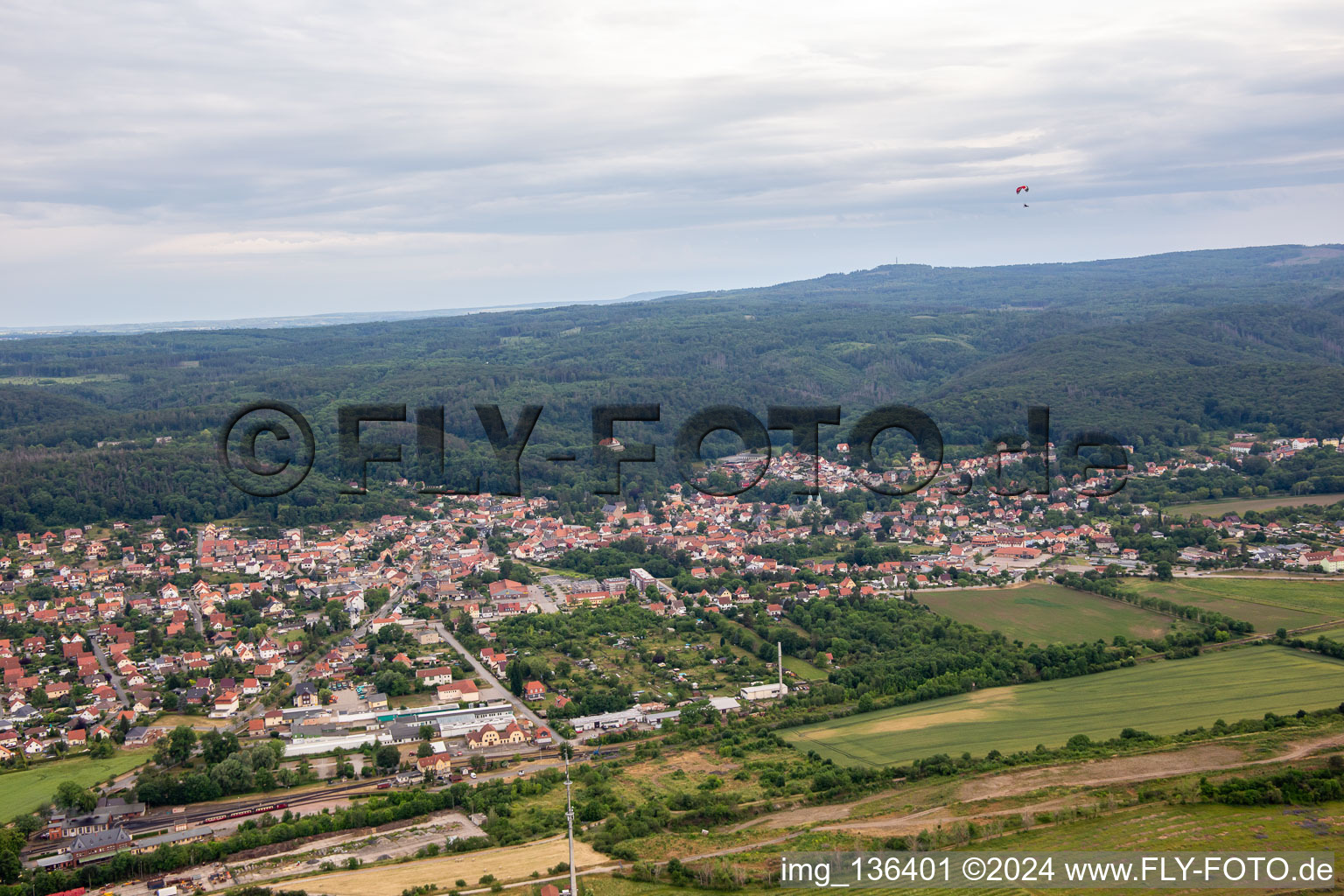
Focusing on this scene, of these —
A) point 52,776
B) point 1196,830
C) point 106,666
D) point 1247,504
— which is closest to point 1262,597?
point 1247,504

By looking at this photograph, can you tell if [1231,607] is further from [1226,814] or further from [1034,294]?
[1034,294]

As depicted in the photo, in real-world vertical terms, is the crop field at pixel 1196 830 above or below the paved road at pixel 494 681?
above

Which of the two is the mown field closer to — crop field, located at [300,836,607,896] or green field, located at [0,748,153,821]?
crop field, located at [300,836,607,896]

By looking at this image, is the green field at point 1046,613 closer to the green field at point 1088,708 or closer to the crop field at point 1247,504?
the green field at point 1088,708

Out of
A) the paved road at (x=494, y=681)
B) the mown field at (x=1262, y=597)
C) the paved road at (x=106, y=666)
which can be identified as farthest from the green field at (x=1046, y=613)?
the paved road at (x=106, y=666)

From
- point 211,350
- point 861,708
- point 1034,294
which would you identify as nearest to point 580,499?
point 861,708

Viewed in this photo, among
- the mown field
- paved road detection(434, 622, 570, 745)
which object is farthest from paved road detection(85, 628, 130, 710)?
the mown field
